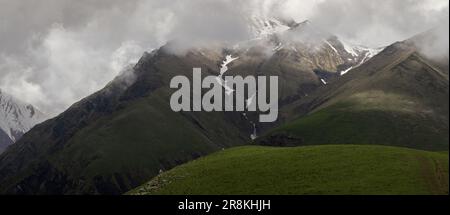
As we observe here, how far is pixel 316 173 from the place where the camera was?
5591 inches

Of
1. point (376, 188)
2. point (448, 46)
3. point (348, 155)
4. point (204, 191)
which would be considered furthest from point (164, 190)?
point (448, 46)

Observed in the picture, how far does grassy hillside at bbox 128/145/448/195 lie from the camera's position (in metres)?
123

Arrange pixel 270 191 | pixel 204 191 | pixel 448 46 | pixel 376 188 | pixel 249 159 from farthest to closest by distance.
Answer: pixel 249 159 → pixel 204 191 → pixel 270 191 → pixel 376 188 → pixel 448 46

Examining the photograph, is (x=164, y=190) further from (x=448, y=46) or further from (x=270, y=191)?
(x=448, y=46)

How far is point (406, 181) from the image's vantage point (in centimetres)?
12244

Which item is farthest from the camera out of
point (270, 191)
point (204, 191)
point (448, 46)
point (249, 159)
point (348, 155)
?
point (249, 159)

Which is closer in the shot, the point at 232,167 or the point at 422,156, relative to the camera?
the point at 422,156

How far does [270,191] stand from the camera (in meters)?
134

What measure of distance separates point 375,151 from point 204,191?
144 ft

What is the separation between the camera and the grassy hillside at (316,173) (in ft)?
403

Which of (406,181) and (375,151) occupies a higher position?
(375,151)

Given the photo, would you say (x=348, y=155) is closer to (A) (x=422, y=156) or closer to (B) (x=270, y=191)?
(A) (x=422, y=156)
